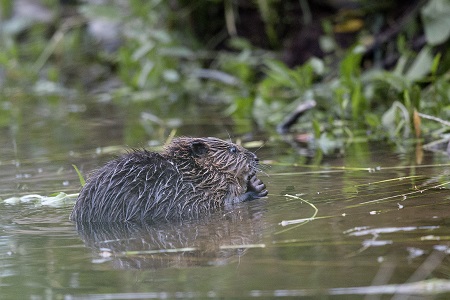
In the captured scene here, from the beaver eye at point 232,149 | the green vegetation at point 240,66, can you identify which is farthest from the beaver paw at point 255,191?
the green vegetation at point 240,66

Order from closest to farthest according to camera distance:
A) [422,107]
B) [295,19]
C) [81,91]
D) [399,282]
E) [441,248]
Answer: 1. [399,282]
2. [441,248]
3. [422,107]
4. [295,19]
5. [81,91]

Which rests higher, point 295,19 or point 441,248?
point 295,19

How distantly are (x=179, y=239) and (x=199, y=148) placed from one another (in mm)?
1162

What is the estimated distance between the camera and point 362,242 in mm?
3205

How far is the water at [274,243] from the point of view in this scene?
9.07 feet

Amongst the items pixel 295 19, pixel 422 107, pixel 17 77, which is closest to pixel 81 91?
pixel 17 77

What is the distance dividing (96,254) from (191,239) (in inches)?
16.8

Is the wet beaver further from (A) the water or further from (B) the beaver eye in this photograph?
(A) the water

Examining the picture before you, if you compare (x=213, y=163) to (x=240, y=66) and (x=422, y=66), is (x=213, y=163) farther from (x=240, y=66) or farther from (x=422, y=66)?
(x=240, y=66)

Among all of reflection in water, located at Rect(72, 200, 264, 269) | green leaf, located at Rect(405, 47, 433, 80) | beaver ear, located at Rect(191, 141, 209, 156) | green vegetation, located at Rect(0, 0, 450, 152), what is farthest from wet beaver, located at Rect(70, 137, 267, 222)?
green leaf, located at Rect(405, 47, 433, 80)

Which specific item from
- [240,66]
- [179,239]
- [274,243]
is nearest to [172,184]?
[179,239]

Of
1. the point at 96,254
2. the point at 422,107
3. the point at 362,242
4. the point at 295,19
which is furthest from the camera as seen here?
the point at 295,19

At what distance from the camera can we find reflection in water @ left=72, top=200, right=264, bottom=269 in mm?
3227

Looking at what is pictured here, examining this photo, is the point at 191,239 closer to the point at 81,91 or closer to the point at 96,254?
the point at 96,254
